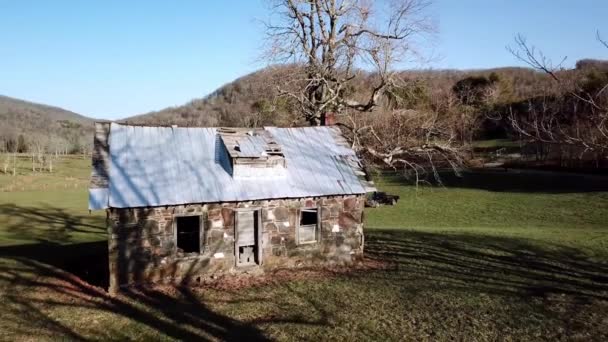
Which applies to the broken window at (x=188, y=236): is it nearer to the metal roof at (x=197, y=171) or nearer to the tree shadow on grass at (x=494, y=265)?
the metal roof at (x=197, y=171)

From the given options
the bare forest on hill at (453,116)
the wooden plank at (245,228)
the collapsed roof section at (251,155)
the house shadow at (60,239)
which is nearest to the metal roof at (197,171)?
the collapsed roof section at (251,155)

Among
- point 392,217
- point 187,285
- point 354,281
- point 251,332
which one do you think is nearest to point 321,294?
point 354,281

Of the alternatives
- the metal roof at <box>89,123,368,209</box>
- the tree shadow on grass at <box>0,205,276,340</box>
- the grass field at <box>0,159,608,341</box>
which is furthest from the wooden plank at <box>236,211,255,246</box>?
the tree shadow on grass at <box>0,205,276,340</box>

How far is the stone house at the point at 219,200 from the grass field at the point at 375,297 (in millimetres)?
860

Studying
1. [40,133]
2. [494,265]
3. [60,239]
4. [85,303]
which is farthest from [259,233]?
[40,133]

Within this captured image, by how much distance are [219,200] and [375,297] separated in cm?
512

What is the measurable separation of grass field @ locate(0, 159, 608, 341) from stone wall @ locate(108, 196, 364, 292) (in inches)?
22.7

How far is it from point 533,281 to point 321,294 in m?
6.67

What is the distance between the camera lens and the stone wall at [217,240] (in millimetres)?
12812

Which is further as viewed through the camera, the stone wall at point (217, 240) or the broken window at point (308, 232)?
the broken window at point (308, 232)

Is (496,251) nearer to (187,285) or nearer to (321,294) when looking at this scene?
(321,294)

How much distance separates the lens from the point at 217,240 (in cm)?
1374

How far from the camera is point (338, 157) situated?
16609mm

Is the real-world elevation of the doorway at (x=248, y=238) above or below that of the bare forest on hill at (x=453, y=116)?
below
